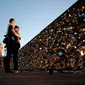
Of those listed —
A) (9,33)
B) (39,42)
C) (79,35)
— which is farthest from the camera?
(39,42)

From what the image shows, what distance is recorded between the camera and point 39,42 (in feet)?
110

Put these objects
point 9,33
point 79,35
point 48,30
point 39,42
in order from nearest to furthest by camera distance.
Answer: point 9,33, point 79,35, point 48,30, point 39,42

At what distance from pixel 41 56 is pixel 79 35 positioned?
1161 centimetres

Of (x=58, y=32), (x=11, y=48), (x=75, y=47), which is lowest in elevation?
(x=11, y=48)

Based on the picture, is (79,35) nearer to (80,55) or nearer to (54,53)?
(80,55)

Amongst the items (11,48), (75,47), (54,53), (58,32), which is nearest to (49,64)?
(54,53)

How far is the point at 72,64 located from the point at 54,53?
5.27 metres

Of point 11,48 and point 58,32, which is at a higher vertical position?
point 58,32

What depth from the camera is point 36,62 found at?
35.4 m

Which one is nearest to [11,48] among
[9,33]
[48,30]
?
[9,33]

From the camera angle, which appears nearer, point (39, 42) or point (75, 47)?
point (75, 47)

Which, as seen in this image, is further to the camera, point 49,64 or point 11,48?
point 49,64

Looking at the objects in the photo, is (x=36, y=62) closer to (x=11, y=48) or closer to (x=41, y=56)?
(x=41, y=56)

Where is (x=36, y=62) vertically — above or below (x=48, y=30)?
below
